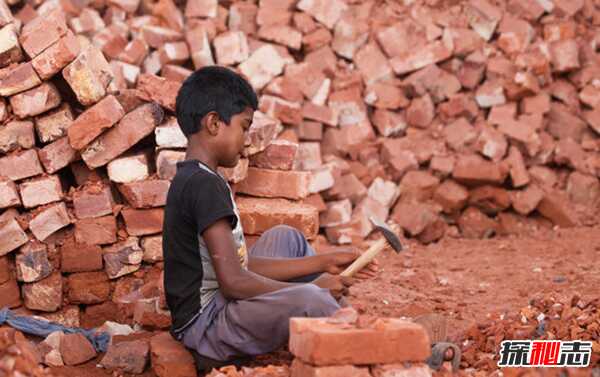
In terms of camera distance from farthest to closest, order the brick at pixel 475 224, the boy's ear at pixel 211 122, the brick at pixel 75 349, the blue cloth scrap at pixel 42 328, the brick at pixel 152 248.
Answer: the brick at pixel 475 224
the brick at pixel 152 248
the blue cloth scrap at pixel 42 328
the brick at pixel 75 349
the boy's ear at pixel 211 122

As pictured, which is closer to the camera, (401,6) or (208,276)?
(208,276)

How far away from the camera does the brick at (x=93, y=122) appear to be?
4.98m

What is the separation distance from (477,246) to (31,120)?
3735 mm

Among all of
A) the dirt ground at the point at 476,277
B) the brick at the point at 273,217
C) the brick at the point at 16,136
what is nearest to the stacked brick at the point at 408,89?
the dirt ground at the point at 476,277

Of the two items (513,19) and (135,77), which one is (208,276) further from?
(513,19)

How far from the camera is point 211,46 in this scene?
7.48 m

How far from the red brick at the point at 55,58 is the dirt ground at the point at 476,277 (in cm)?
167

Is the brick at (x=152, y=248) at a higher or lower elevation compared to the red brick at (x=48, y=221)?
lower

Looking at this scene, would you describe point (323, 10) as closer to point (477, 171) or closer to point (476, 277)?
point (477, 171)

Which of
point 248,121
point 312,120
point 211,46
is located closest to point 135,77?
point 211,46

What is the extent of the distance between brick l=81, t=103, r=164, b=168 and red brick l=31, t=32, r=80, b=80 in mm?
436

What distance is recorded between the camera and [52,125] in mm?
5141

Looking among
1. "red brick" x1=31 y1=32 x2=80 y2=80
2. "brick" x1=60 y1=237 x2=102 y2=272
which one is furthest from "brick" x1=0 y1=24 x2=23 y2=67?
"brick" x1=60 y1=237 x2=102 y2=272

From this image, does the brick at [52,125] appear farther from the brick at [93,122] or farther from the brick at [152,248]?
the brick at [152,248]
